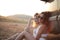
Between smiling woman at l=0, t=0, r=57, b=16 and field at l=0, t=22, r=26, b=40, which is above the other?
smiling woman at l=0, t=0, r=57, b=16

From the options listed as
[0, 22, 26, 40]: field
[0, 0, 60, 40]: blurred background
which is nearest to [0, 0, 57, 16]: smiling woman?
[0, 0, 60, 40]: blurred background

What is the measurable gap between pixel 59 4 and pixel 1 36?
0.99 meters

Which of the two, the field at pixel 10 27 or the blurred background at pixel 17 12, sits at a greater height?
→ the blurred background at pixel 17 12

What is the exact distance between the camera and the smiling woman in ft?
8.27

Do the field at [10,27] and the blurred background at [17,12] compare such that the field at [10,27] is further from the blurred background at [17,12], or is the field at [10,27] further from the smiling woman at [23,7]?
the smiling woman at [23,7]

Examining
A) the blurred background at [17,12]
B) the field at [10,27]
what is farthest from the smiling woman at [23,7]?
the field at [10,27]

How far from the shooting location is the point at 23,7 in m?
2.58

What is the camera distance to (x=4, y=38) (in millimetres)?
2418

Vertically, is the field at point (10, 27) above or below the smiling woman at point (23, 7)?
below

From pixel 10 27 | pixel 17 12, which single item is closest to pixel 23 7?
pixel 17 12

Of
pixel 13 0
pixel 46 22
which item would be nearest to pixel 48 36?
pixel 46 22

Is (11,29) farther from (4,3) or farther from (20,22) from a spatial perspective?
(4,3)

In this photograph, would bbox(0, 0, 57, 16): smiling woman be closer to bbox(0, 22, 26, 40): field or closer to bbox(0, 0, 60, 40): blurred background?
bbox(0, 0, 60, 40): blurred background

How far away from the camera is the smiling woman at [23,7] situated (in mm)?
2520
